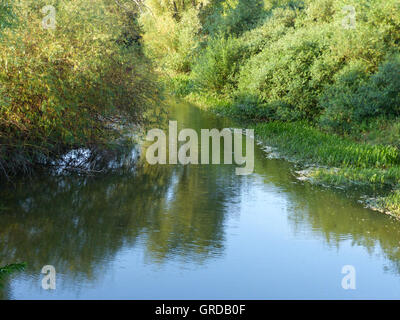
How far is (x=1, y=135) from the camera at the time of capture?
12398 mm

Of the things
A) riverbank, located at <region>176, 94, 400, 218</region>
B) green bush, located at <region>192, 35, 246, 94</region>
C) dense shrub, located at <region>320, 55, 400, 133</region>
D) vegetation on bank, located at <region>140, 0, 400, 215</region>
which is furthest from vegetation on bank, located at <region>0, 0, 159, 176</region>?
green bush, located at <region>192, 35, 246, 94</region>

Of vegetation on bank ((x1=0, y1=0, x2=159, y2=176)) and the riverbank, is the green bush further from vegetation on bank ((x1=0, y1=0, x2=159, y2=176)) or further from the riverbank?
vegetation on bank ((x1=0, y1=0, x2=159, y2=176))

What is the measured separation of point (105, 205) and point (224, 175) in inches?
146

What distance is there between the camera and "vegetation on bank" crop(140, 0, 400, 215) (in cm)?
1515

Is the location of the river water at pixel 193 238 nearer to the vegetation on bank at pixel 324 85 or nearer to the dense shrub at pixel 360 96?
the vegetation on bank at pixel 324 85

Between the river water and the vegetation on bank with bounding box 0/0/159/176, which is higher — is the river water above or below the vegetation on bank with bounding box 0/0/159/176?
below

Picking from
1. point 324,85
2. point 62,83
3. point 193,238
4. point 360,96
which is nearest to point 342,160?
point 360,96

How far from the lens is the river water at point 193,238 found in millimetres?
8461

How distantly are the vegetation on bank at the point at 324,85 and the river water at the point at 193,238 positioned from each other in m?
1.62

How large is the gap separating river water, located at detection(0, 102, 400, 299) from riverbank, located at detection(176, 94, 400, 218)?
0.50 meters

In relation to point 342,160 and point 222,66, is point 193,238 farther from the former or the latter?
point 222,66

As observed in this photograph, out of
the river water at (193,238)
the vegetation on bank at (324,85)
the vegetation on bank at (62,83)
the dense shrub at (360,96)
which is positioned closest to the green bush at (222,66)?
the vegetation on bank at (324,85)

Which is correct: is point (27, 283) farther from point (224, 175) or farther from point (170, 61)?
point (170, 61)

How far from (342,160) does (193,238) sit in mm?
6346
